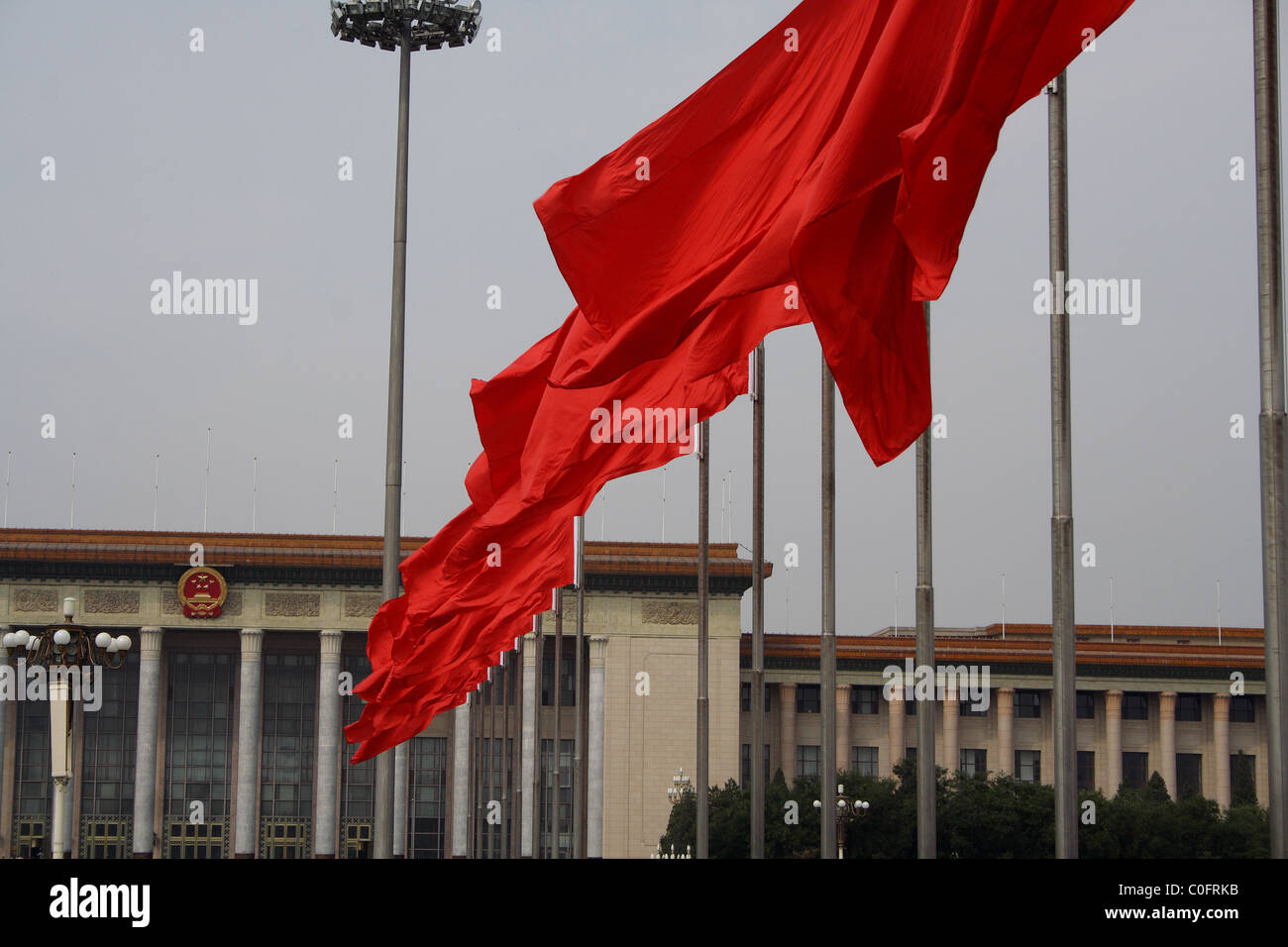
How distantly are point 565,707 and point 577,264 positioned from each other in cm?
7228

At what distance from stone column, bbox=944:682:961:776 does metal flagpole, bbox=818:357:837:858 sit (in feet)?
196

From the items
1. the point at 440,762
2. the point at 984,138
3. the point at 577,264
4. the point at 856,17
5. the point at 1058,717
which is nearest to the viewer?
the point at 984,138

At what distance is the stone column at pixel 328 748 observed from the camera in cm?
Result: 7700

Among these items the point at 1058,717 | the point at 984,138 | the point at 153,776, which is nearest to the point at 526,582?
the point at 1058,717

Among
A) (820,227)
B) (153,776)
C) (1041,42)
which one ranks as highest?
(1041,42)

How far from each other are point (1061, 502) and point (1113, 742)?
2874 inches

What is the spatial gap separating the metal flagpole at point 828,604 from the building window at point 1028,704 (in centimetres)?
6426

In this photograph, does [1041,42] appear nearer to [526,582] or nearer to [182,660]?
[526,582]

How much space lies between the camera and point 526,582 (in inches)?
778

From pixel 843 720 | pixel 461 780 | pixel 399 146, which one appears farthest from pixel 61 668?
pixel 843 720

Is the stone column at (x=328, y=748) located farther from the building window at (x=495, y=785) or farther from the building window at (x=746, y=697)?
the building window at (x=746, y=697)

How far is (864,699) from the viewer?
82.7m

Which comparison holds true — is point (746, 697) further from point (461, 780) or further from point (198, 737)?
point (198, 737)

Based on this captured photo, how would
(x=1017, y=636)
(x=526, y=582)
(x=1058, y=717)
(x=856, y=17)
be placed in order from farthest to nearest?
1. (x=1017, y=636)
2. (x=526, y=582)
3. (x=1058, y=717)
4. (x=856, y=17)
